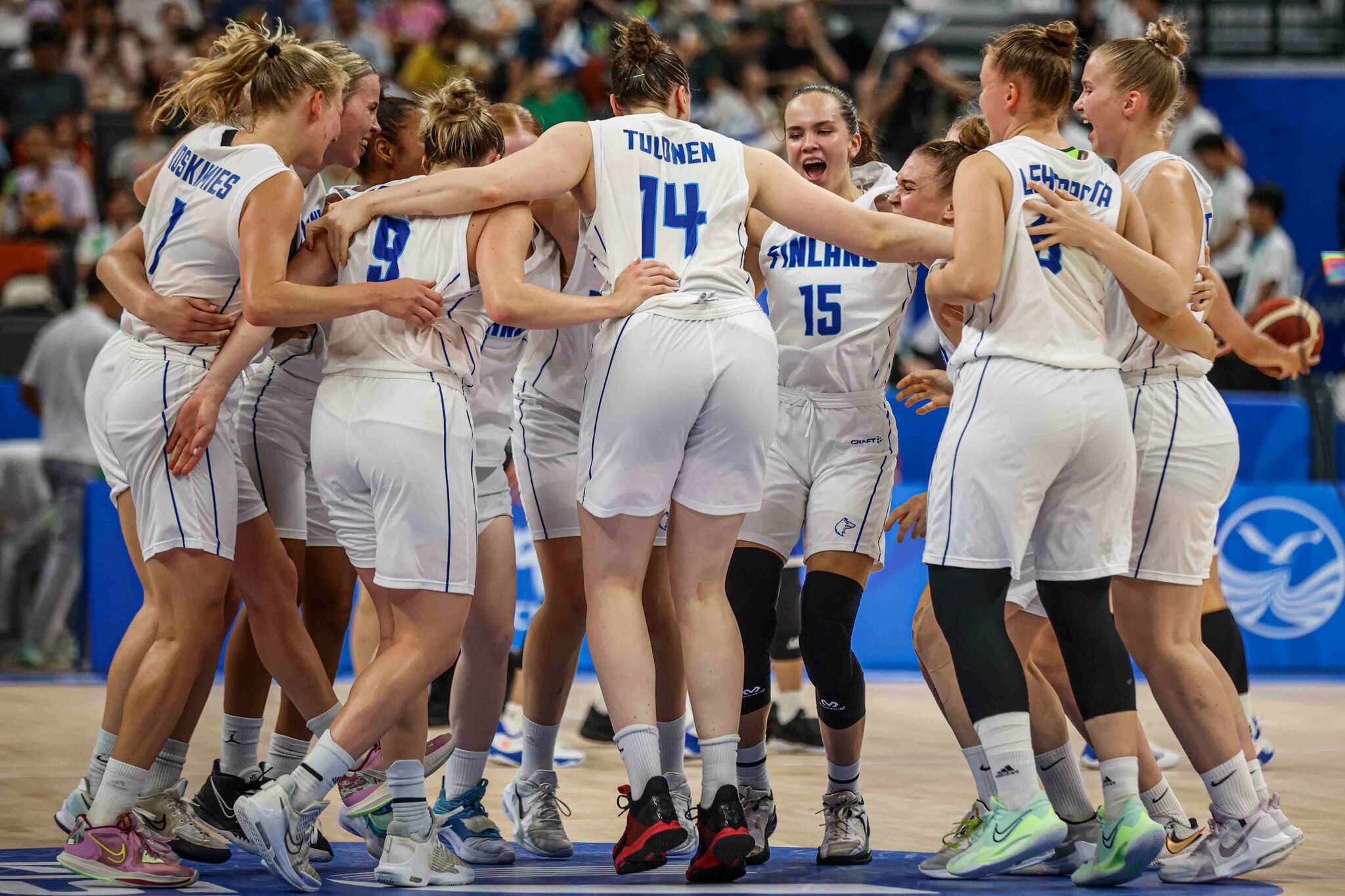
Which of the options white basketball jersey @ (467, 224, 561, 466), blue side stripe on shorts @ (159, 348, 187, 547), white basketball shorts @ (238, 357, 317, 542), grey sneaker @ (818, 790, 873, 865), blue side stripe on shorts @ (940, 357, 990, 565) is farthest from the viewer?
white basketball jersey @ (467, 224, 561, 466)

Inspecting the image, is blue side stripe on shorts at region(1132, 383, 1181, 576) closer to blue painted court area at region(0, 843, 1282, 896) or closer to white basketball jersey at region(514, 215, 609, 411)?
blue painted court area at region(0, 843, 1282, 896)

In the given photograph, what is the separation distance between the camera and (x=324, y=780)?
4262 mm

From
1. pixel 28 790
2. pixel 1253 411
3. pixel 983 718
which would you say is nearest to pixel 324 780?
pixel 983 718

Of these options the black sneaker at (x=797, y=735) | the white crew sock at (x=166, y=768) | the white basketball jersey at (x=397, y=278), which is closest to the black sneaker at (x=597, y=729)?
the black sneaker at (x=797, y=735)

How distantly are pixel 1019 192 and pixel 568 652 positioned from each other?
207 cm

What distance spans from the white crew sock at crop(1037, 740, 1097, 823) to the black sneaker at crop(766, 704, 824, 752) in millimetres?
2821

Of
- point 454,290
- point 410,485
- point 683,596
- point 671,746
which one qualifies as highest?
point 454,290

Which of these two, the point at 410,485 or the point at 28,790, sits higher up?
the point at 410,485

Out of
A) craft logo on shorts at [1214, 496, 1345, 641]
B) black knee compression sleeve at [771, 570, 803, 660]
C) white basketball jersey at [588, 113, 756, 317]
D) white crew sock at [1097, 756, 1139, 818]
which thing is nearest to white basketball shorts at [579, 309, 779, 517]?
white basketball jersey at [588, 113, 756, 317]

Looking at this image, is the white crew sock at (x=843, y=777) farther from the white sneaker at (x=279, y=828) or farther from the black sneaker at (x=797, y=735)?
the black sneaker at (x=797, y=735)

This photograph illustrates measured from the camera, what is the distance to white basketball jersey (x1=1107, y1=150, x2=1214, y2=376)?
4762 millimetres

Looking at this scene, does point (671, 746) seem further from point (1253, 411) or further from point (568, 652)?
point (1253, 411)

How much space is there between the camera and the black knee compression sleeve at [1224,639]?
6000 millimetres

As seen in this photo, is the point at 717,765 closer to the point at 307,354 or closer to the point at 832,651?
the point at 832,651
